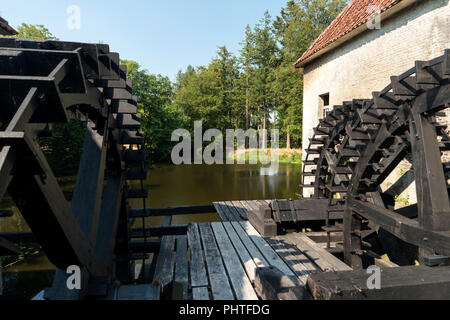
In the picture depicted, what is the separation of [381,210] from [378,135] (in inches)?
44.0

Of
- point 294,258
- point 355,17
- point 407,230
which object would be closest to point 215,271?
point 294,258

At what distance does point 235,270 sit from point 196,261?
0.63 metres

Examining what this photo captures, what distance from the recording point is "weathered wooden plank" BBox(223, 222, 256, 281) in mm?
3295

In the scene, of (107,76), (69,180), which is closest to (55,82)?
(107,76)

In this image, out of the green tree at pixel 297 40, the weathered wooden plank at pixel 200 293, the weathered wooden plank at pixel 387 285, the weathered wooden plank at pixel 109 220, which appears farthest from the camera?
the green tree at pixel 297 40

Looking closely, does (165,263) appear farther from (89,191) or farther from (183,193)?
(183,193)

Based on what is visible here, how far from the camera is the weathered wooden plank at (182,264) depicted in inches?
123

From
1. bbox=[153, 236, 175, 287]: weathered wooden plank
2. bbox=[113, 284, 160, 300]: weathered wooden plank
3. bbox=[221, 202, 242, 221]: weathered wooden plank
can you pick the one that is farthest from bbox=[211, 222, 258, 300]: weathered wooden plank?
bbox=[221, 202, 242, 221]: weathered wooden plank

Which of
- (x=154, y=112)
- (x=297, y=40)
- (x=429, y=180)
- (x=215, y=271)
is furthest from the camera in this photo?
(x=154, y=112)

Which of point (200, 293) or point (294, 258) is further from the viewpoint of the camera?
point (294, 258)

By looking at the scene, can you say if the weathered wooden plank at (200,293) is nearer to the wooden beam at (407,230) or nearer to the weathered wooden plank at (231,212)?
the wooden beam at (407,230)

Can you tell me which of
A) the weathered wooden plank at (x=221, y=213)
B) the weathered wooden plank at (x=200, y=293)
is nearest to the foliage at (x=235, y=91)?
the weathered wooden plank at (x=221, y=213)

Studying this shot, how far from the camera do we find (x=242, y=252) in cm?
391

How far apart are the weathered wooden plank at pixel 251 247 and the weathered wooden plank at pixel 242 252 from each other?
5cm
